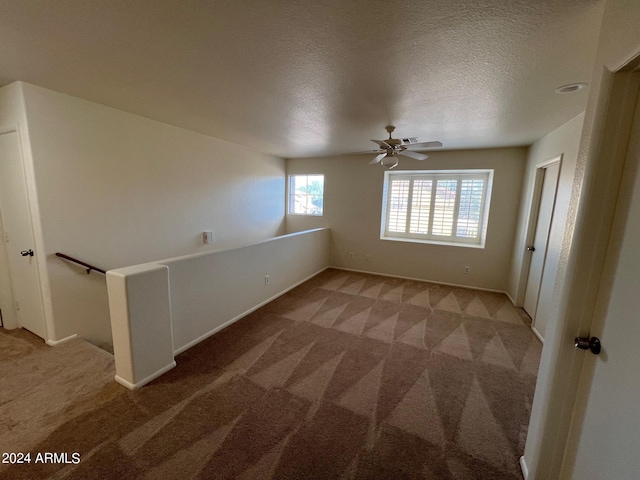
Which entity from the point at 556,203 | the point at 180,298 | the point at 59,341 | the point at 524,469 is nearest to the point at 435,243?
the point at 556,203

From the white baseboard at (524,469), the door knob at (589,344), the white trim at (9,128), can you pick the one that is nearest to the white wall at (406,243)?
the white baseboard at (524,469)

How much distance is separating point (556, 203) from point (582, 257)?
2350 millimetres

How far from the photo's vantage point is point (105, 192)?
279cm

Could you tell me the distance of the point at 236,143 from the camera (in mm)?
4387

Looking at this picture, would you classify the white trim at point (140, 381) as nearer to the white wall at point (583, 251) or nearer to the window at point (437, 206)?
the white wall at point (583, 251)

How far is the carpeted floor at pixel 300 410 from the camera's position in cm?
150

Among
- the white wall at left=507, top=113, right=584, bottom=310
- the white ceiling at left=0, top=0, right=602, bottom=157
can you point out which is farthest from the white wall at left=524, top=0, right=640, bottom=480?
the white wall at left=507, top=113, right=584, bottom=310

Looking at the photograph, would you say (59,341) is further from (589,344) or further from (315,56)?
(589,344)

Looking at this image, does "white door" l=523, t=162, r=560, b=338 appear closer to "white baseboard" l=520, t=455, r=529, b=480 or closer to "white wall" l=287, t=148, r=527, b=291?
"white wall" l=287, t=148, r=527, b=291

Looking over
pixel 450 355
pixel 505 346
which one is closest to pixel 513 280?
pixel 505 346

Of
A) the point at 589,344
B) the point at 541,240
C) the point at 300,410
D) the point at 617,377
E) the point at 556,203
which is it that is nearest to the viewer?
the point at 617,377

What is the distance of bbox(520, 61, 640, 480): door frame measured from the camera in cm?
111

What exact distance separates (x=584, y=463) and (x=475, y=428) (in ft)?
2.25

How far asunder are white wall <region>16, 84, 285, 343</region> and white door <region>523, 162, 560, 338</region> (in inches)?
184
